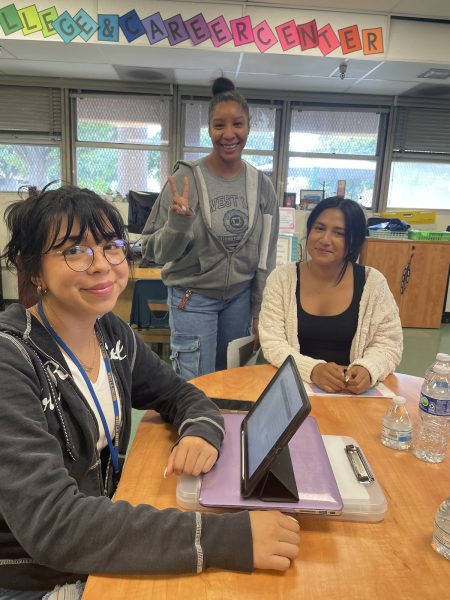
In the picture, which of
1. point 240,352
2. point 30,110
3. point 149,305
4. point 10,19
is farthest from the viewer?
point 30,110

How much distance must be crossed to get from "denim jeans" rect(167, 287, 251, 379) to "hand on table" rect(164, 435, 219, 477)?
0.98m

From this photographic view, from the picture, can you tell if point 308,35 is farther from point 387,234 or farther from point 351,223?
point 351,223

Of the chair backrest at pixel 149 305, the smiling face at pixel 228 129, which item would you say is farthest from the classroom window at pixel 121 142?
the smiling face at pixel 228 129

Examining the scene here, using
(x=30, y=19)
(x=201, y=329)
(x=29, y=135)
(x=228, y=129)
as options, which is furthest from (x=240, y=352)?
(x=29, y=135)

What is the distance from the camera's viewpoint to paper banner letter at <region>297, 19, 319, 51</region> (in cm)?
370

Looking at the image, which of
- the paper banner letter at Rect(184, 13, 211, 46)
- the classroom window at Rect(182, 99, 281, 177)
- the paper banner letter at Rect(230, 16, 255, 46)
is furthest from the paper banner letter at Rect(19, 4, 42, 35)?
the classroom window at Rect(182, 99, 281, 177)

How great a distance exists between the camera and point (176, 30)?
11.9 ft

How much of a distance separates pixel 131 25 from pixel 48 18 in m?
0.65

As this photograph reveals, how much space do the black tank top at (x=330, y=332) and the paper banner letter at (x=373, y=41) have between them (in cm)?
306

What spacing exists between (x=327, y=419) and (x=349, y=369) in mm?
275

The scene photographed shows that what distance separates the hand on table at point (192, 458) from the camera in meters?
0.83

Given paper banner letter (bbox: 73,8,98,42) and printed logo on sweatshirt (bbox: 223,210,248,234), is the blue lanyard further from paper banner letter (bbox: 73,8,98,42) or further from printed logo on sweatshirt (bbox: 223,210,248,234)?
paper banner letter (bbox: 73,8,98,42)

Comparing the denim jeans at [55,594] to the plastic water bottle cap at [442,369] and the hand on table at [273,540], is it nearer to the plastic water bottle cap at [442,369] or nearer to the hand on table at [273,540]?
the hand on table at [273,540]

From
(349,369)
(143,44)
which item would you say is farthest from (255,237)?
(143,44)
